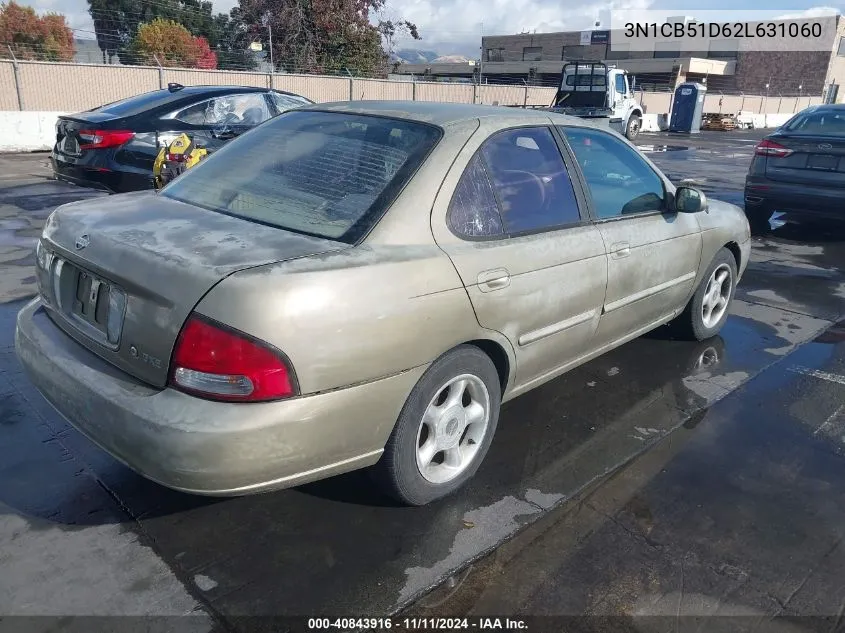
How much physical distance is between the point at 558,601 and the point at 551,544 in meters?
0.31

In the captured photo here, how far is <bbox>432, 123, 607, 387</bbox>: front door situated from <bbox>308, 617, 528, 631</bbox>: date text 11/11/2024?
1.11 m

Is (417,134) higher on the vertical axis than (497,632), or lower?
higher

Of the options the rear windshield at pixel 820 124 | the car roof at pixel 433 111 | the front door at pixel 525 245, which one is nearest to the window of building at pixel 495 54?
the rear windshield at pixel 820 124

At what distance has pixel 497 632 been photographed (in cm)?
222

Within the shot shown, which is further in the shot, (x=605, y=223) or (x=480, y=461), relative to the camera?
A: (x=605, y=223)

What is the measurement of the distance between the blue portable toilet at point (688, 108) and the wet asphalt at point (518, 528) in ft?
94.7

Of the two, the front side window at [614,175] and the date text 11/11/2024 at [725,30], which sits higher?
the date text 11/11/2024 at [725,30]

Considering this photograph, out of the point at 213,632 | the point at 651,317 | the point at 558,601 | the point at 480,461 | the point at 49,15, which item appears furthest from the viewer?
the point at 49,15

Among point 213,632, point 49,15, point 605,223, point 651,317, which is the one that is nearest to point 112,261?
point 213,632

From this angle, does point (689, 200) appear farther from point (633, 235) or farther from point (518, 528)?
point (518, 528)

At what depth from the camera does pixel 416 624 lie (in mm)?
2229

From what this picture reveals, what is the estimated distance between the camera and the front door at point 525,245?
2732 millimetres

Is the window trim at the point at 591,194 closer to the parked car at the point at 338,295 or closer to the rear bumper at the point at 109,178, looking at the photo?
the parked car at the point at 338,295

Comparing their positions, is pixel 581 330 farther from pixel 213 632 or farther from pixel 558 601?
pixel 213 632
